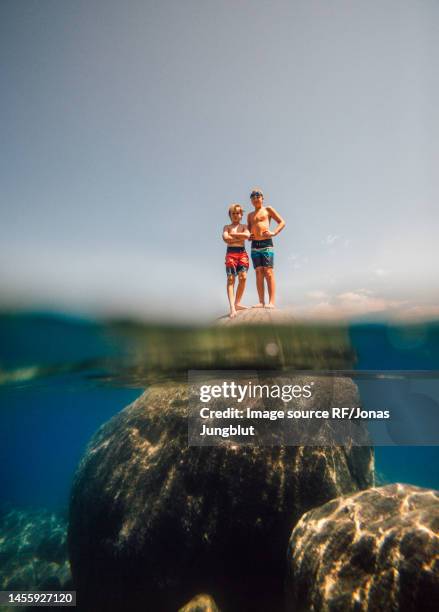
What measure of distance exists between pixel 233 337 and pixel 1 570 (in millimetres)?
13145

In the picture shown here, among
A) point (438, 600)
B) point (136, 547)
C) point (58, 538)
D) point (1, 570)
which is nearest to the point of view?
point (438, 600)

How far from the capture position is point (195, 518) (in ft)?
20.2

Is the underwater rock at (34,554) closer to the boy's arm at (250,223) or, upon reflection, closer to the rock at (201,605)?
the rock at (201,605)

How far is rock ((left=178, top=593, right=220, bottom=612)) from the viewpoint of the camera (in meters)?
5.39

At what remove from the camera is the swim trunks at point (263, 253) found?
766cm

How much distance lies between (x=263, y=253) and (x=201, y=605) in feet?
25.2

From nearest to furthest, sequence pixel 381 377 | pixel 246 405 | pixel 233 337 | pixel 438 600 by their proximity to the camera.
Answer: pixel 438 600, pixel 246 405, pixel 233 337, pixel 381 377

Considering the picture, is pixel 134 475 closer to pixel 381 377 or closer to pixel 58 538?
pixel 58 538

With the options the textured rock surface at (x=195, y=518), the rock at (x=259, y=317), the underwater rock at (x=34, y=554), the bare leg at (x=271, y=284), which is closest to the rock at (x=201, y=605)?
the textured rock surface at (x=195, y=518)

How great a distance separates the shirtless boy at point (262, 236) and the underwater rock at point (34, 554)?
39.5 feet

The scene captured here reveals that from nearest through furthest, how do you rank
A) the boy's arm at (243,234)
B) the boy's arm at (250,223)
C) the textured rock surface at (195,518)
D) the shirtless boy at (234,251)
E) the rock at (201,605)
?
the rock at (201,605) → the textured rock surface at (195,518) → the boy's arm at (243,234) → the shirtless boy at (234,251) → the boy's arm at (250,223)

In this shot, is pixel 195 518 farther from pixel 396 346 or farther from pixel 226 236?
pixel 396 346

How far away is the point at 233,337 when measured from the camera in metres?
9.47

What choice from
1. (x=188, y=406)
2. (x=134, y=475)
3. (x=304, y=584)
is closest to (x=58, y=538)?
(x=134, y=475)
